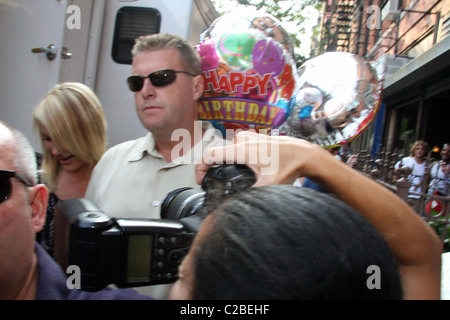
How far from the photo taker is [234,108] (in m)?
2.11

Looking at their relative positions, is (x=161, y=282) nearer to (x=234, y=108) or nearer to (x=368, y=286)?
(x=368, y=286)

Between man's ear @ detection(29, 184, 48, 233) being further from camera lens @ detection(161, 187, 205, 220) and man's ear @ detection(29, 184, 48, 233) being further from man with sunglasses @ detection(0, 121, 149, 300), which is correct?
camera lens @ detection(161, 187, 205, 220)

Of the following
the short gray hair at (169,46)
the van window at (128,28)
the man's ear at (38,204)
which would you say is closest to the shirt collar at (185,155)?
the short gray hair at (169,46)

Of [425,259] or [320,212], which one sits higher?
[320,212]

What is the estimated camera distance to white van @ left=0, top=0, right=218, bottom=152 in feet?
10.6

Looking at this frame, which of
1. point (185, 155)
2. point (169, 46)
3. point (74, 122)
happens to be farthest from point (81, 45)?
point (185, 155)

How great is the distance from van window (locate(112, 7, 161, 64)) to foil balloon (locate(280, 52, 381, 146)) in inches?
75.5

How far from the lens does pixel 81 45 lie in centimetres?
359

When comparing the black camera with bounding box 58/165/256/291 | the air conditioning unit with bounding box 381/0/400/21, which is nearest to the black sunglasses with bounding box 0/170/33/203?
the black camera with bounding box 58/165/256/291

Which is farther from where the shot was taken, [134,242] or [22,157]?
[22,157]

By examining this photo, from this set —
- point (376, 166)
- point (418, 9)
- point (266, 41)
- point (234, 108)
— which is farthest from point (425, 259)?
point (418, 9)

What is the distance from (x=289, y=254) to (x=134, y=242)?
44 centimetres

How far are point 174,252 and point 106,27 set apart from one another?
10.6ft

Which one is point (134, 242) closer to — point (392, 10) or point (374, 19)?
point (374, 19)
